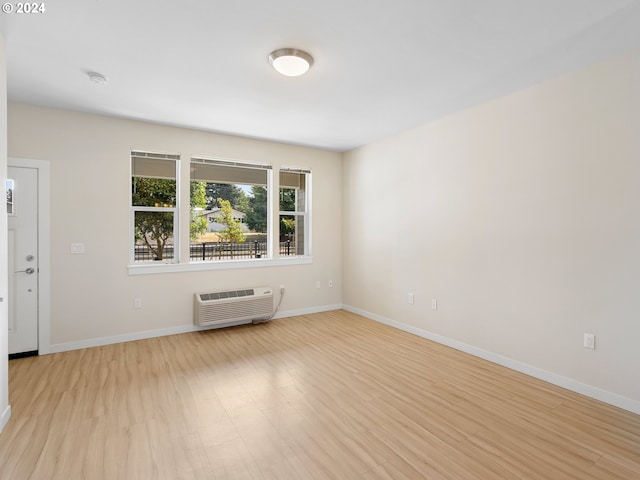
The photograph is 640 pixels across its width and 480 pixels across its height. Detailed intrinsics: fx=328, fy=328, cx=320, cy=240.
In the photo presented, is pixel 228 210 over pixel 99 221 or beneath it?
over

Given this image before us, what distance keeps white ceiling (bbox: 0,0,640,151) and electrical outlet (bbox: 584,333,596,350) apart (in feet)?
7.18

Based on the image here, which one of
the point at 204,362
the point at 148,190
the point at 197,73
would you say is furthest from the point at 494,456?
the point at 148,190

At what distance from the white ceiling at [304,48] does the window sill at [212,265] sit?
1827mm

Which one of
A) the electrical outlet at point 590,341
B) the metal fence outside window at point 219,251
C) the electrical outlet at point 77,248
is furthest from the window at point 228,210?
the electrical outlet at point 590,341

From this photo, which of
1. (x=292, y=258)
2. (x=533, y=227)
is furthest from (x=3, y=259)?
(x=533, y=227)

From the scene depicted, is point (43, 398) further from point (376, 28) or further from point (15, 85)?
point (376, 28)

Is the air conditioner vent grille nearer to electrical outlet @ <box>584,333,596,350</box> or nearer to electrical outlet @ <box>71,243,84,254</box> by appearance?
electrical outlet @ <box>71,243,84,254</box>

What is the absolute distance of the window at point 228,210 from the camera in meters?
4.48

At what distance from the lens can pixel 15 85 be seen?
3.03m

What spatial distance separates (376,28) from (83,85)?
2707mm

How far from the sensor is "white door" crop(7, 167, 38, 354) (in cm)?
339

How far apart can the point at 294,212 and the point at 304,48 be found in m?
3.02

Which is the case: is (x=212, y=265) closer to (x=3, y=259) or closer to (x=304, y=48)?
(x=3, y=259)

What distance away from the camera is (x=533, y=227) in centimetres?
303
